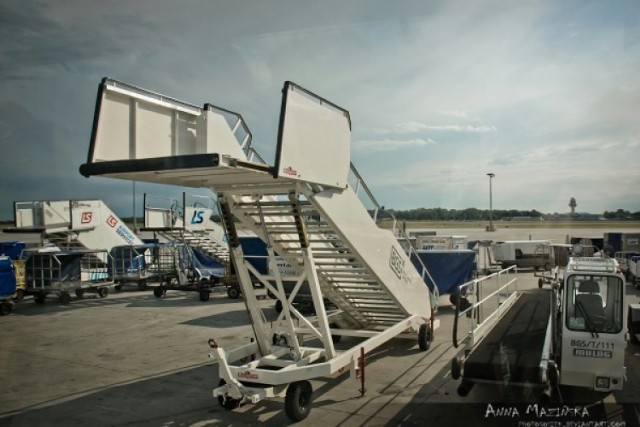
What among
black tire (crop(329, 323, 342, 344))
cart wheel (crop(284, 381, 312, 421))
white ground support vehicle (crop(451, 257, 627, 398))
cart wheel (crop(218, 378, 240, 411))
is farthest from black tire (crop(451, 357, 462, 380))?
black tire (crop(329, 323, 342, 344))

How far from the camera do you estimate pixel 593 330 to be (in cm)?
663

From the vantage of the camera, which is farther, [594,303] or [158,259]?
[158,259]

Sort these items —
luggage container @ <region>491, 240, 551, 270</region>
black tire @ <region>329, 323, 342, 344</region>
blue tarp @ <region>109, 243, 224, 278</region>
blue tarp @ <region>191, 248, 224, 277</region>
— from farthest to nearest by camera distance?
luggage container @ <region>491, 240, 551, 270</region>, blue tarp @ <region>191, 248, 224, 277</region>, blue tarp @ <region>109, 243, 224, 278</region>, black tire @ <region>329, 323, 342, 344</region>

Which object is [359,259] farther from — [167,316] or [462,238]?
[462,238]

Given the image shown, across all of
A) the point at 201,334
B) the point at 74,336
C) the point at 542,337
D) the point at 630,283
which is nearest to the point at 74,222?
the point at 74,336

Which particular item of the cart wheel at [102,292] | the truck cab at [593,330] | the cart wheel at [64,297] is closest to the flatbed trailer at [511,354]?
the truck cab at [593,330]

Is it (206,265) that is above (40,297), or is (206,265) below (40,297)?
above

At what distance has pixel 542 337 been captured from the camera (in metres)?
8.15

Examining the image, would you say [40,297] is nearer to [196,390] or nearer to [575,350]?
[196,390]

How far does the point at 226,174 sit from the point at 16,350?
8356 mm

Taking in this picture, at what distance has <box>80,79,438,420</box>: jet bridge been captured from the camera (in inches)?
244

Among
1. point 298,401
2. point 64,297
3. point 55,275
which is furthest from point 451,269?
point 55,275

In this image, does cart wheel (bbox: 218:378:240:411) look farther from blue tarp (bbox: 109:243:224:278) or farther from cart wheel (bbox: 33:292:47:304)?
blue tarp (bbox: 109:243:224:278)

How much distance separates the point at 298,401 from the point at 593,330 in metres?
4.00
